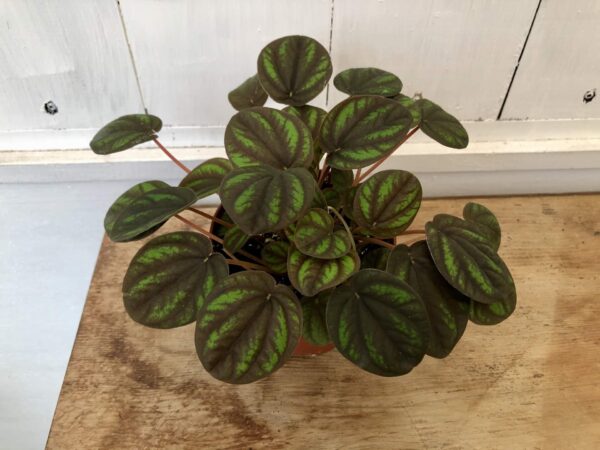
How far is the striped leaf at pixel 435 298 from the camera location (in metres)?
0.66

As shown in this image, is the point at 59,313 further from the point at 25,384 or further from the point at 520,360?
the point at 520,360

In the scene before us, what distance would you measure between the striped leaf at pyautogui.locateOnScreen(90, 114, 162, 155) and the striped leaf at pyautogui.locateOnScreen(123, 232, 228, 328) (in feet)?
0.58

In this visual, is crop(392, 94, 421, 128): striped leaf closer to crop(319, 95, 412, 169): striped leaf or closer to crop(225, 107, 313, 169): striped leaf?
crop(319, 95, 412, 169): striped leaf

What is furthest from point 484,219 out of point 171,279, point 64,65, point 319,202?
point 64,65

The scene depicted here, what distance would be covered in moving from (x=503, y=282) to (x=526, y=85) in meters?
0.67

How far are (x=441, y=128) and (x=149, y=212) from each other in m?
0.42

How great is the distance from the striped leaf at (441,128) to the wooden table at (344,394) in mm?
405

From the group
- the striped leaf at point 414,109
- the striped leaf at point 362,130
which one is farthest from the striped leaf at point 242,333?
the striped leaf at point 414,109

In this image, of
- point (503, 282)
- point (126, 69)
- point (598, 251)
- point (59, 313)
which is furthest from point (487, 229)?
point (59, 313)

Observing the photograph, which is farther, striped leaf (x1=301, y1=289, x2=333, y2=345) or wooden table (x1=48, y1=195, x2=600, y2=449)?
wooden table (x1=48, y1=195, x2=600, y2=449)

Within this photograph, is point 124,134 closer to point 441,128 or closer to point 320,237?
point 320,237

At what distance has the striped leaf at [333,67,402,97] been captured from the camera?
792 mm

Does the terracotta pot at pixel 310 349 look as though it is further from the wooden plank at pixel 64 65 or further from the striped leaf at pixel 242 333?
the wooden plank at pixel 64 65

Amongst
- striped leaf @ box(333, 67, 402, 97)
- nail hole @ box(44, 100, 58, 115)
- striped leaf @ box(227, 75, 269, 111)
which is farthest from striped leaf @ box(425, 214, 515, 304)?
nail hole @ box(44, 100, 58, 115)
